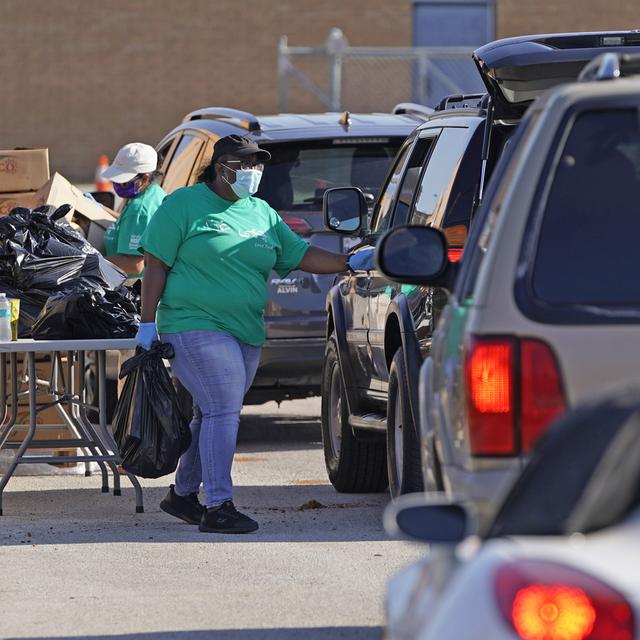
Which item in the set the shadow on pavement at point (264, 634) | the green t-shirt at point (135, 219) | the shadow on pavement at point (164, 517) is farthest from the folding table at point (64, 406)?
the shadow on pavement at point (264, 634)

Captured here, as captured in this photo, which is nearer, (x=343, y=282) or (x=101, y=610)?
(x=101, y=610)

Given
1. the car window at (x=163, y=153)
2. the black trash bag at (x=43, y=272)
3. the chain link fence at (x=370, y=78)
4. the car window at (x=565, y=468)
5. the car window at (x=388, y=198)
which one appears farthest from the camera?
the chain link fence at (x=370, y=78)

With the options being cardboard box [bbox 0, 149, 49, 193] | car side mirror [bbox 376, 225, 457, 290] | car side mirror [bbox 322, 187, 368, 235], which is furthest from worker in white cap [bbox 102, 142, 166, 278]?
car side mirror [bbox 376, 225, 457, 290]

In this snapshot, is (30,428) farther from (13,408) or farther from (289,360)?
(289,360)

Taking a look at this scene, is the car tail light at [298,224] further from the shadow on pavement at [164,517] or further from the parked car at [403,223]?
the shadow on pavement at [164,517]

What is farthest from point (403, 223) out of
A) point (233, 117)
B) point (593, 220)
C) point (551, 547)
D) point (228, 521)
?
point (551, 547)

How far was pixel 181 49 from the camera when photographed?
3594 centimetres

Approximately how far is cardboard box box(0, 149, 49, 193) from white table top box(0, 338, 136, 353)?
3.28 metres

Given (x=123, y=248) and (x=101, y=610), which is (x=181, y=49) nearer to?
(x=123, y=248)

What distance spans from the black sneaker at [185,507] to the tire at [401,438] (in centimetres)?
96

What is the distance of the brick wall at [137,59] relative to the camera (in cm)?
3588

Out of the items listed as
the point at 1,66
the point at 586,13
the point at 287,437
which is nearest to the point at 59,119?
the point at 1,66

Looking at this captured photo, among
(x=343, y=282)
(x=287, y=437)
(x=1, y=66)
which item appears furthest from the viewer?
(x=1, y=66)

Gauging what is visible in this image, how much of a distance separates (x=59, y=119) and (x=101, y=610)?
3072cm
